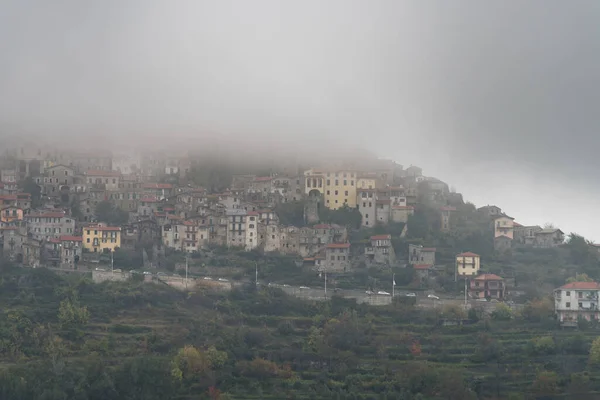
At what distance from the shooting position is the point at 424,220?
9000 centimetres

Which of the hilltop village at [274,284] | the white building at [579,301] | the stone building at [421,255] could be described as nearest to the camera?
the hilltop village at [274,284]

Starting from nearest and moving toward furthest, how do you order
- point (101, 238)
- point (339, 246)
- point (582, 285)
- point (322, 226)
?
1. point (582, 285)
2. point (339, 246)
3. point (101, 238)
4. point (322, 226)

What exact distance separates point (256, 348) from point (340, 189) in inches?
728

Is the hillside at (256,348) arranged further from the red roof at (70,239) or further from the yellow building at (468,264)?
the yellow building at (468,264)

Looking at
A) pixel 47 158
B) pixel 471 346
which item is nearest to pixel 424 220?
pixel 471 346

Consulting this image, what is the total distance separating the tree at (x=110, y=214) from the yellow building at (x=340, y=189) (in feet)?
36.2

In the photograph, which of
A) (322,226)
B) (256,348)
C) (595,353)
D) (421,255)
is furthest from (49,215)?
(595,353)

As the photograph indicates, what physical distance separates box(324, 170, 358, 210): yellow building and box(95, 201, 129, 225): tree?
36.2ft

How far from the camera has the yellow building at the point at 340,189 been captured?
9100 centimetres

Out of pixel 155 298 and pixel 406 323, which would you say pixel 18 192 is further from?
pixel 406 323

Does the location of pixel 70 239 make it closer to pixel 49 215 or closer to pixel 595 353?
pixel 49 215

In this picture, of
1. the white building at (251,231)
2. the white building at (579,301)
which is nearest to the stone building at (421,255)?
the white building at (251,231)

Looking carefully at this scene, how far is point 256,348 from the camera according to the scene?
2943 inches

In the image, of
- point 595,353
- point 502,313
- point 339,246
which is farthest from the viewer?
point 339,246
